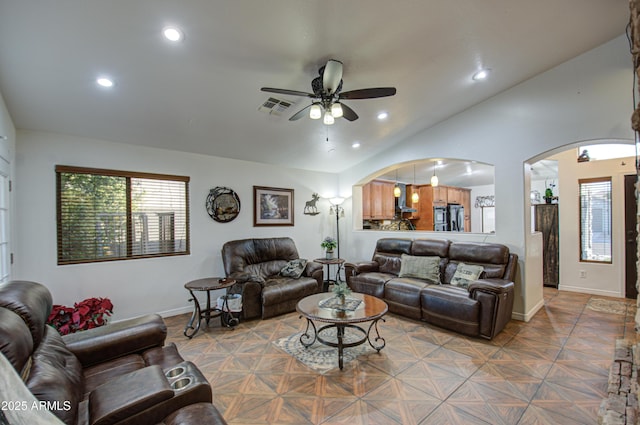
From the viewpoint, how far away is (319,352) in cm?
295

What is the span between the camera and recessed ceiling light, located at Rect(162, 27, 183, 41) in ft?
6.97

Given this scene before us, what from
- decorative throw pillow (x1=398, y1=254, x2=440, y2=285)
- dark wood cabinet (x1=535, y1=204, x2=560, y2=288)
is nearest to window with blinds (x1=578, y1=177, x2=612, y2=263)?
dark wood cabinet (x1=535, y1=204, x2=560, y2=288)

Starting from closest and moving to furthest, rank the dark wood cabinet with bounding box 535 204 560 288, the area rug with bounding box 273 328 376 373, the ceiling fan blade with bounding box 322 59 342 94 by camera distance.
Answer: the ceiling fan blade with bounding box 322 59 342 94 → the area rug with bounding box 273 328 376 373 → the dark wood cabinet with bounding box 535 204 560 288

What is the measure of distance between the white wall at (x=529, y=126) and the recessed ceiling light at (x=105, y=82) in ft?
14.1

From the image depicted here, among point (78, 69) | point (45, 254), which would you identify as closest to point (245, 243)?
point (45, 254)

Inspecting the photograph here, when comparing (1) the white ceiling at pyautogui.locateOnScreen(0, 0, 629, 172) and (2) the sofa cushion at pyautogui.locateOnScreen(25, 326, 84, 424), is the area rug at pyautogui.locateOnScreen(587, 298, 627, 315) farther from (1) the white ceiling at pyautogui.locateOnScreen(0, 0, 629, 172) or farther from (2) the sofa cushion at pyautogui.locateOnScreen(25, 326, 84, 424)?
(2) the sofa cushion at pyautogui.locateOnScreen(25, 326, 84, 424)

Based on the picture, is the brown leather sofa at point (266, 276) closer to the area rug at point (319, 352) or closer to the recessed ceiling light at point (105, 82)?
the area rug at point (319, 352)

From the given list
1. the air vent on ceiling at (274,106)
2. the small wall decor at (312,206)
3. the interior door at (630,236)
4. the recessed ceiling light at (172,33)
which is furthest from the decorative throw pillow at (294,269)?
the interior door at (630,236)

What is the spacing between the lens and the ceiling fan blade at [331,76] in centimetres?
241

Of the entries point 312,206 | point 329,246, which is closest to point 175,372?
point 329,246

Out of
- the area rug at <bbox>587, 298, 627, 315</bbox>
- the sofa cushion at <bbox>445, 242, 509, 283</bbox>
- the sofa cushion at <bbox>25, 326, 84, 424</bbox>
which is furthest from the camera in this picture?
the area rug at <bbox>587, 298, 627, 315</bbox>

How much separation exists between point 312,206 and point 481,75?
366 centimetres

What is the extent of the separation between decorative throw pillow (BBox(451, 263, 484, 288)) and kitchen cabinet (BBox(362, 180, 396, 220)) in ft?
8.67

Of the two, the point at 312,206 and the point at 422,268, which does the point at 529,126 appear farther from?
the point at 312,206
